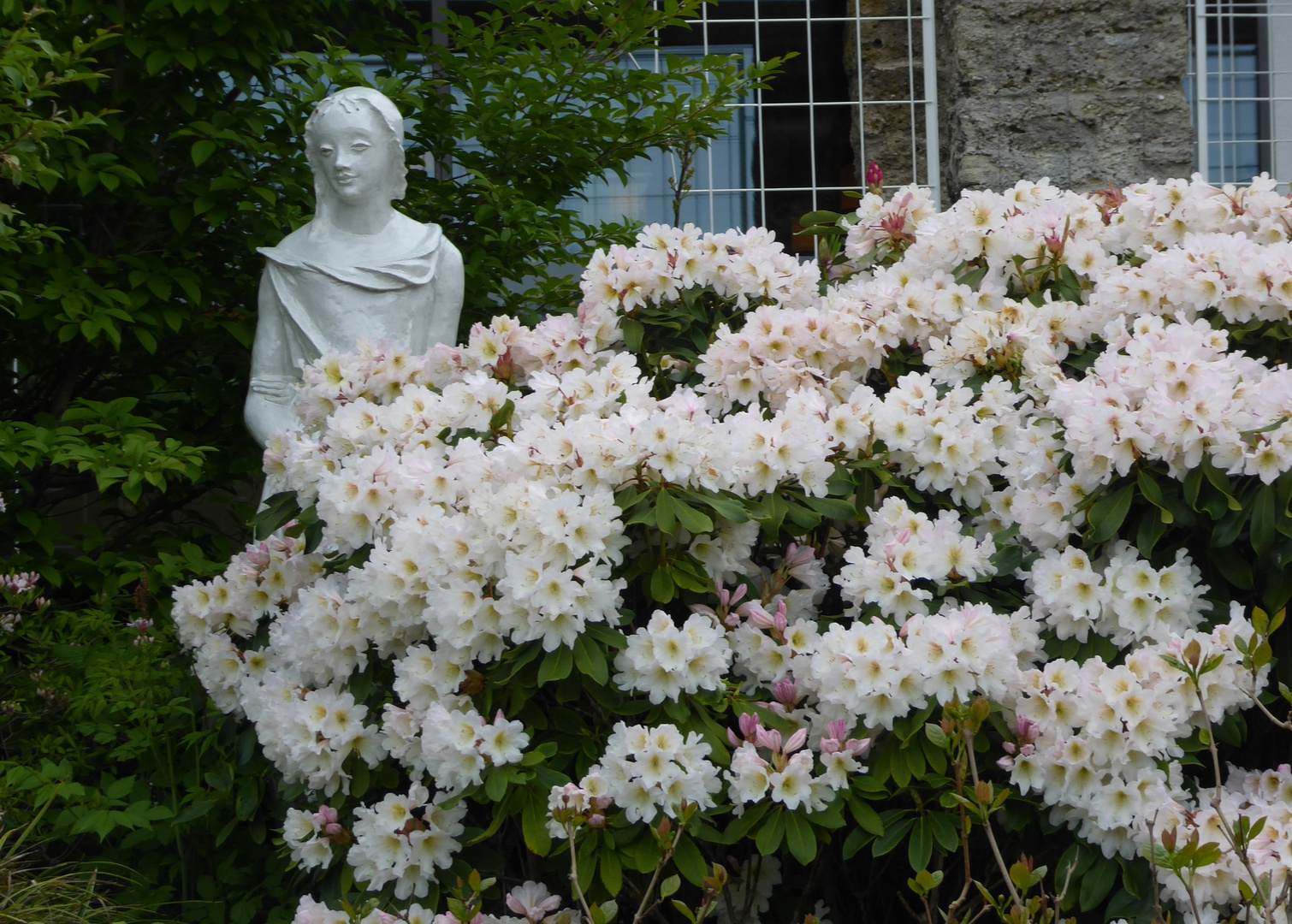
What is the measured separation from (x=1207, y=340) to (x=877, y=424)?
0.54m

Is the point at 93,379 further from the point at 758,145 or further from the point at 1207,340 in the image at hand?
the point at 1207,340

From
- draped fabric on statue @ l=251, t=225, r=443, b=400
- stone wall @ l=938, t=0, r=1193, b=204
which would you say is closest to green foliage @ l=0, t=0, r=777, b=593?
draped fabric on statue @ l=251, t=225, r=443, b=400

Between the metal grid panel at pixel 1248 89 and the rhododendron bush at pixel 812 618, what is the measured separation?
3.54 metres

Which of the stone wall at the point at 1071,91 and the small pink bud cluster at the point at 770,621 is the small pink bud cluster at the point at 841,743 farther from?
the stone wall at the point at 1071,91

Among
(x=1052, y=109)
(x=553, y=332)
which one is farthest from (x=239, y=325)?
(x=1052, y=109)

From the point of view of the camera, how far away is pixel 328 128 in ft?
9.90

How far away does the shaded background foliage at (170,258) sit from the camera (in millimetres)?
3021

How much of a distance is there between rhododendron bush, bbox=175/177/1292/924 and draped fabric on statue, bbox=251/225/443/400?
757 mm

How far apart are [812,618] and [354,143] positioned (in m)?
1.65

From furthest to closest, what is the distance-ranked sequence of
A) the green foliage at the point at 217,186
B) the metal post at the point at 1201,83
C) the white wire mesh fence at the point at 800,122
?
the white wire mesh fence at the point at 800,122, the metal post at the point at 1201,83, the green foliage at the point at 217,186

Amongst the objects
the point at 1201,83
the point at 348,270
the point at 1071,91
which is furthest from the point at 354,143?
the point at 1201,83

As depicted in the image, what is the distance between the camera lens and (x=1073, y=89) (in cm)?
507

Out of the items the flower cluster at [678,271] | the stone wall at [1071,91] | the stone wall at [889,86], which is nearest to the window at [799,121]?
the stone wall at [889,86]

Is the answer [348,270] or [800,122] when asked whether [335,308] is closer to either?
[348,270]
